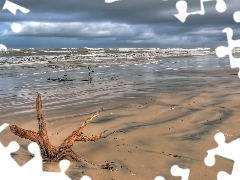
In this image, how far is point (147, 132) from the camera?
18.5 feet

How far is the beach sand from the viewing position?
3936 millimetres

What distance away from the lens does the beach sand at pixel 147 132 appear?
12.9 feet

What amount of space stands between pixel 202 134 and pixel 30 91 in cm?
705

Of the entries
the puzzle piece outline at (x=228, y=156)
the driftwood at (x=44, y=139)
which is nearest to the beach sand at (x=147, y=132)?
the puzzle piece outline at (x=228, y=156)
